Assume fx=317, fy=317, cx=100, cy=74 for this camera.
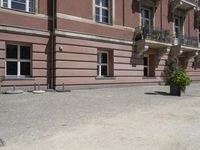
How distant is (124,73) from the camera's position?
21703 mm

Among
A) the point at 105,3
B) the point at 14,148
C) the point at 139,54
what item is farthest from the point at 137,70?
the point at 14,148

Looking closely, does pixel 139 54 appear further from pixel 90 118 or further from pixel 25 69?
pixel 90 118

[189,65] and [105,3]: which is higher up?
[105,3]

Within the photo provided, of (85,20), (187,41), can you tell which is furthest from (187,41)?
(85,20)

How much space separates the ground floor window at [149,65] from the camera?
80.4 feet

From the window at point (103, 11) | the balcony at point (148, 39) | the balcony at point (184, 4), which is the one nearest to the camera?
the window at point (103, 11)

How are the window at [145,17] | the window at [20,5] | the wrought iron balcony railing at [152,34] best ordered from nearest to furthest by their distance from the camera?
the window at [20,5] < the wrought iron balcony railing at [152,34] < the window at [145,17]

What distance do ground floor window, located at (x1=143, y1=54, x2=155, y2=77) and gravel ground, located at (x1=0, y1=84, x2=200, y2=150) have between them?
11.2 meters

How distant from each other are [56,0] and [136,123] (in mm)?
10757

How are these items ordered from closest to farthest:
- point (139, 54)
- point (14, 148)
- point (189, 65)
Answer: point (14, 148) → point (139, 54) → point (189, 65)

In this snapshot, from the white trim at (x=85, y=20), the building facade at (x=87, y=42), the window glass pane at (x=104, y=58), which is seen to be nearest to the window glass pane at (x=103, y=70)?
the building facade at (x=87, y=42)

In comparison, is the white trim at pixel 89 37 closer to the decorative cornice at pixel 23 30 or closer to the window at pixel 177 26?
the decorative cornice at pixel 23 30

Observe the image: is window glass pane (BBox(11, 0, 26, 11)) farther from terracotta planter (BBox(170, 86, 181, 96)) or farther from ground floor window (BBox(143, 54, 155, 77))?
ground floor window (BBox(143, 54, 155, 77))

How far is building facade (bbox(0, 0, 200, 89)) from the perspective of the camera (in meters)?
16.6
